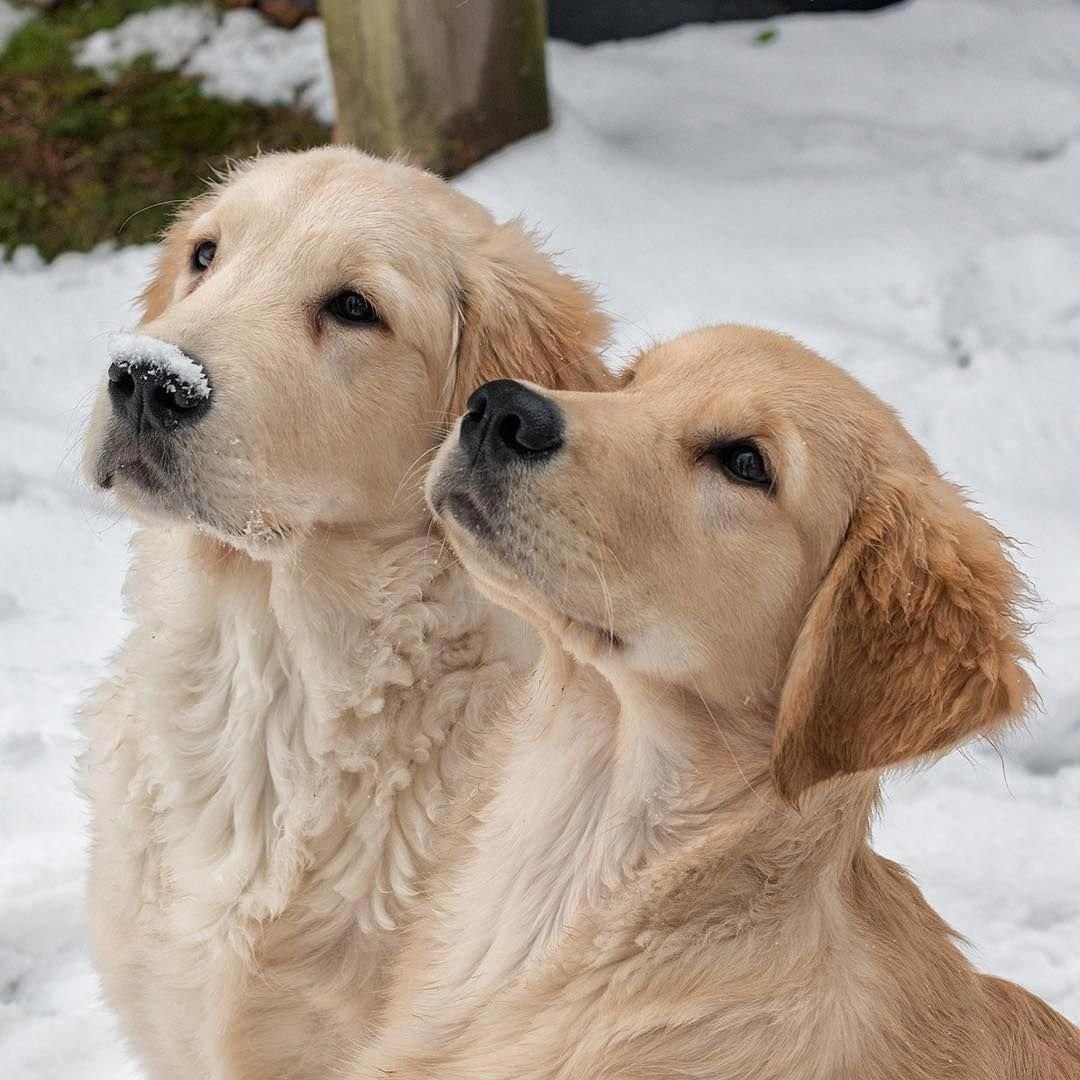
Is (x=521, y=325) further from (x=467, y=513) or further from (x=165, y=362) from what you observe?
(x=467, y=513)

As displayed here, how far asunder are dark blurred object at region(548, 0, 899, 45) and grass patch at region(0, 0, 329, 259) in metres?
1.42

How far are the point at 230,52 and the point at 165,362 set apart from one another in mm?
4876

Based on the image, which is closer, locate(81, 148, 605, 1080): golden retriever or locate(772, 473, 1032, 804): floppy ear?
locate(772, 473, 1032, 804): floppy ear

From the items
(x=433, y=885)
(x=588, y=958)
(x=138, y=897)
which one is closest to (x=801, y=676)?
(x=588, y=958)

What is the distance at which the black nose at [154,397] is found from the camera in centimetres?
308

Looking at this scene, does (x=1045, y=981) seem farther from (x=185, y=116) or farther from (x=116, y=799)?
(x=185, y=116)

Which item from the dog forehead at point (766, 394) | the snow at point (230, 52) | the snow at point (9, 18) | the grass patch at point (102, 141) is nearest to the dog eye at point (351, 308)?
the dog forehead at point (766, 394)

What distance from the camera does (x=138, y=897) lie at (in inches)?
140

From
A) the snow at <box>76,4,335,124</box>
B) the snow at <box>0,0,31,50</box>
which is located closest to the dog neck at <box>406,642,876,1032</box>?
the snow at <box>76,4,335,124</box>

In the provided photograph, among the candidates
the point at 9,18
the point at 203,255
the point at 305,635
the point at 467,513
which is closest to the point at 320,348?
the point at 203,255

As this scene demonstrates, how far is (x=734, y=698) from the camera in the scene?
283 cm

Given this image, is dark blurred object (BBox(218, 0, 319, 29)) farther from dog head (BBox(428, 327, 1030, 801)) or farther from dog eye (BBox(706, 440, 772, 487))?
dog eye (BBox(706, 440, 772, 487))

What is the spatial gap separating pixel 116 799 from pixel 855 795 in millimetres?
1711

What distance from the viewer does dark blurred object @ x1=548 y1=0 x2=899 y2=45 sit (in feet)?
25.5
